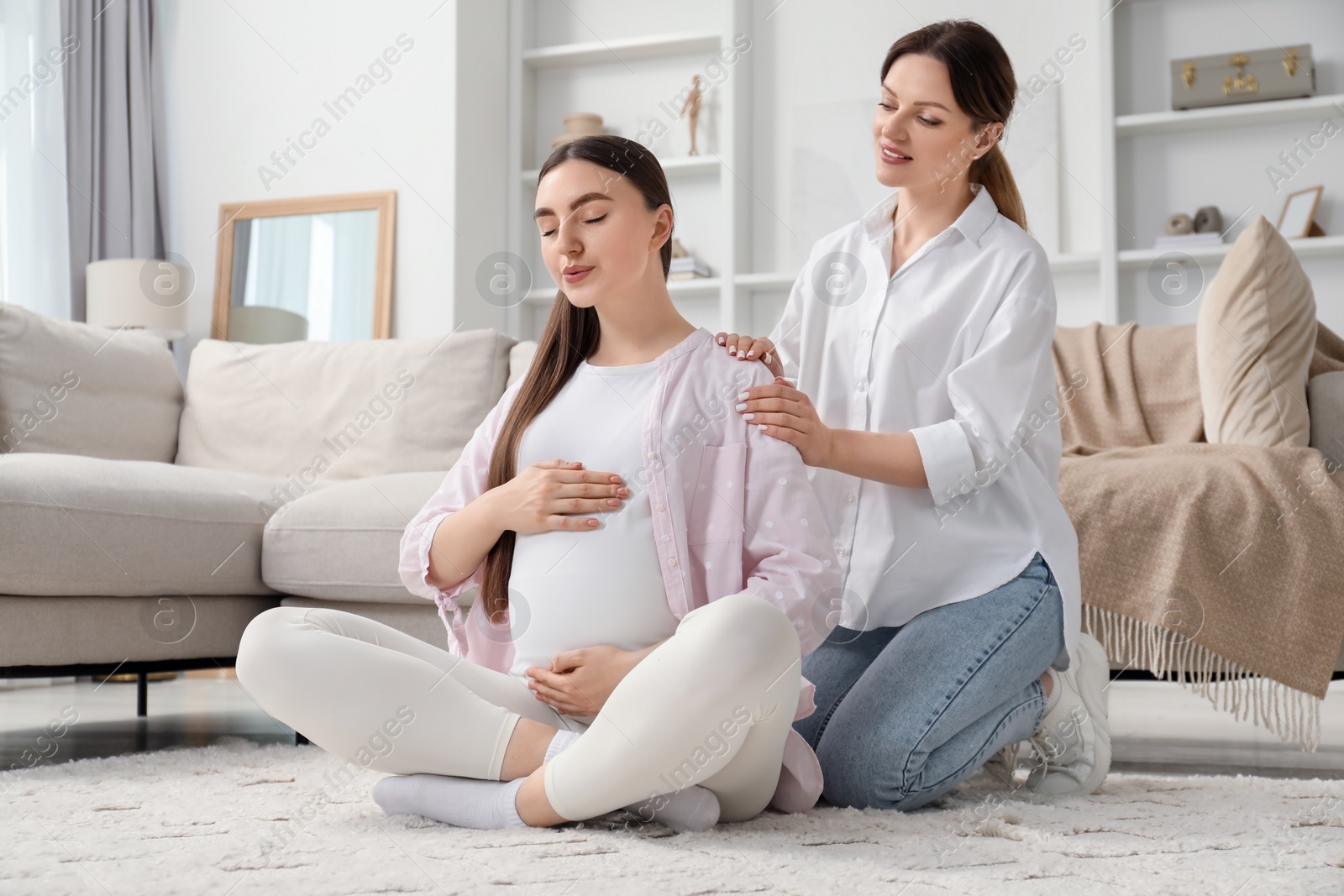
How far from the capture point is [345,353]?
109 inches

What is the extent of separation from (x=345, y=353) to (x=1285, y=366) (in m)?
1.99

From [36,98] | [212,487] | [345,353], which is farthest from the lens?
[36,98]

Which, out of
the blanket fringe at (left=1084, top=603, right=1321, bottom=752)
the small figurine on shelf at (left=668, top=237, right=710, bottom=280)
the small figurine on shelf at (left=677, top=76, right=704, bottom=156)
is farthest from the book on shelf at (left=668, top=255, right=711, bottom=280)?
the blanket fringe at (left=1084, top=603, right=1321, bottom=752)

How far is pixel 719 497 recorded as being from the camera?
1192 mm

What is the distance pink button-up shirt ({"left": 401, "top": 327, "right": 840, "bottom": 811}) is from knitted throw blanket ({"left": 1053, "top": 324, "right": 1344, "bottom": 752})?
714 mm

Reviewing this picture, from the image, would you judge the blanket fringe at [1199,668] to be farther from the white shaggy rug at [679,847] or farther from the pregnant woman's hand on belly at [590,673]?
the pregnant woman's hand on belly at [590,673]

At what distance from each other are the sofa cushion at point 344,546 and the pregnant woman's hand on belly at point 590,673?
2.92ft

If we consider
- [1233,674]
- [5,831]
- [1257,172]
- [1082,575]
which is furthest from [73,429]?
[1257,172]

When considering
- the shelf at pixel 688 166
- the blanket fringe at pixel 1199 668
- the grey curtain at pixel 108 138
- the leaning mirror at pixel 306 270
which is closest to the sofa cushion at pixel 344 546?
the blanket fringe at pixel 1199 668

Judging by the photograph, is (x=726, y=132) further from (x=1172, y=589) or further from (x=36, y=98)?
(x=1172, y=589)

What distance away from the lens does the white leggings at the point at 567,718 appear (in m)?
0.99

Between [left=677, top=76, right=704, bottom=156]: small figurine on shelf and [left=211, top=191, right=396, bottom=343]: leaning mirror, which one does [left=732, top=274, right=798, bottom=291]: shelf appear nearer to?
[left=677, top=76, right=704, bottom=156]: small figurine on shelf

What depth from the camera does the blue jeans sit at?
1259 mm

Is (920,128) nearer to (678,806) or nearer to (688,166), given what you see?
(678,806)
